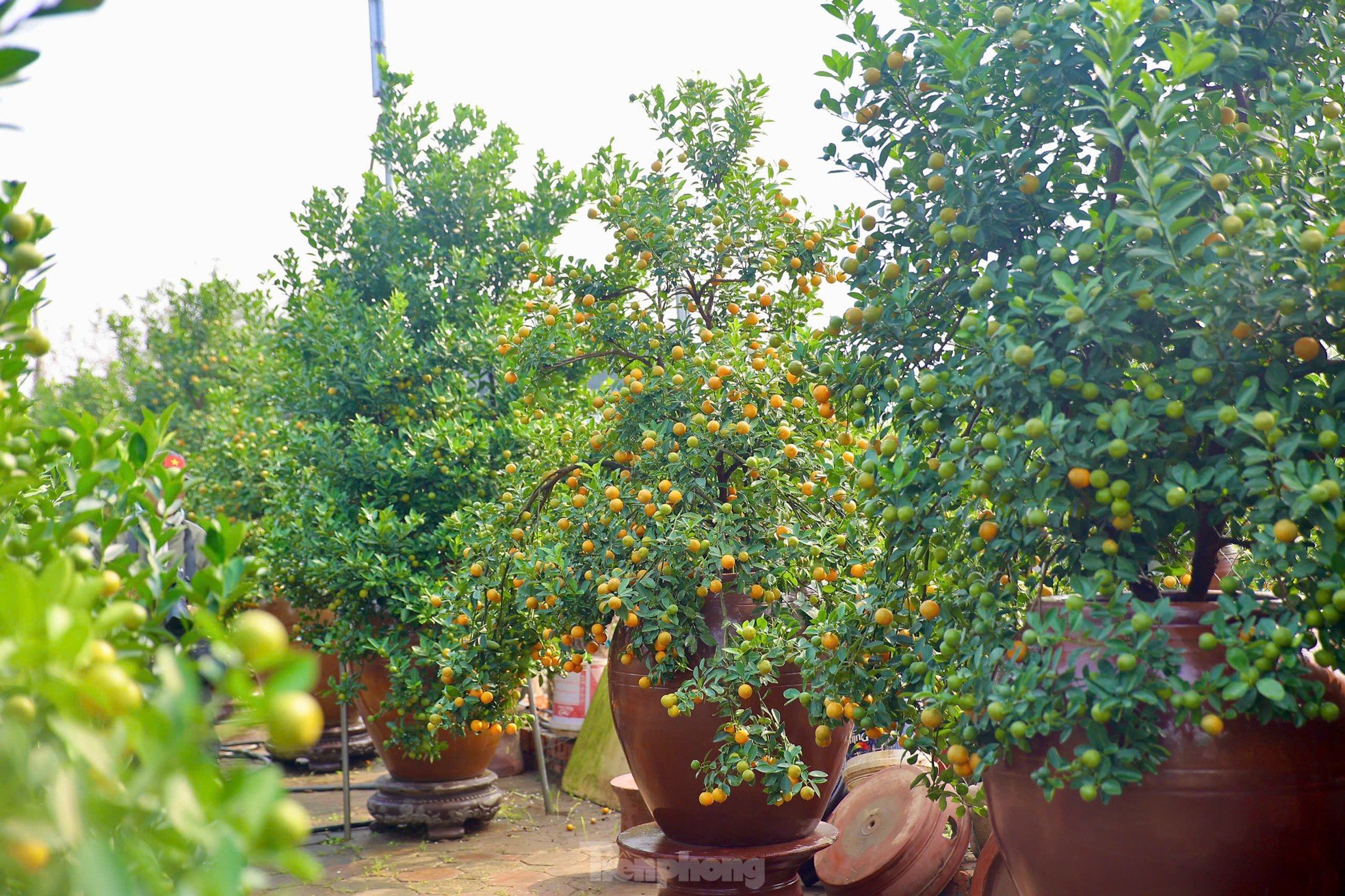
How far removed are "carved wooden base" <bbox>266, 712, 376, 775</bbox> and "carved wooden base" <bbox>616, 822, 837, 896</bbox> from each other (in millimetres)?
3850

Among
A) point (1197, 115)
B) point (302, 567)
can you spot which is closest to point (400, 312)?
point (302, 567)

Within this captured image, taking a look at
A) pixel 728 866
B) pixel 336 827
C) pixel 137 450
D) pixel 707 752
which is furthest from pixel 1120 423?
pixel 336 827

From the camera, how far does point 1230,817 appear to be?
167cm

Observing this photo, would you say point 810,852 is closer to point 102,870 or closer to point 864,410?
Answer: point 864,410

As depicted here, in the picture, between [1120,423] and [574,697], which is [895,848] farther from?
[574,697]

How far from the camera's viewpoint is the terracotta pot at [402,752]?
189 inches

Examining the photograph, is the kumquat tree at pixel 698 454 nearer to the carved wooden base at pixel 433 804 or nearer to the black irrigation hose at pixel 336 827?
the carved wooden base at pixel 433 804

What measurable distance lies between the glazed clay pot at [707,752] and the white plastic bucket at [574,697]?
2.86 m

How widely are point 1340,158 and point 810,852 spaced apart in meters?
2.34

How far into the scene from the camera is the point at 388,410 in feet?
16.6

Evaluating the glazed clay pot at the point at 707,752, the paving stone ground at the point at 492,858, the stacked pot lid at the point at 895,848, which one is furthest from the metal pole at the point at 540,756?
the glazed clay pot at the point at 707,752

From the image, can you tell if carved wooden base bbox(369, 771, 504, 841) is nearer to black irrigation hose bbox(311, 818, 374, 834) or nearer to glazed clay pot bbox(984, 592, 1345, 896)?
black irrigation hose bbox(311, 818, 374, 834)

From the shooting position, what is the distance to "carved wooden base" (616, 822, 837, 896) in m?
3.02

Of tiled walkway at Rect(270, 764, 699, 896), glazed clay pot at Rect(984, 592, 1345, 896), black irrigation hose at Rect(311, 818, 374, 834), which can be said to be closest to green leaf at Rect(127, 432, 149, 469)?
glazed clay pot at Rect(984, 592, 1345, 896)
